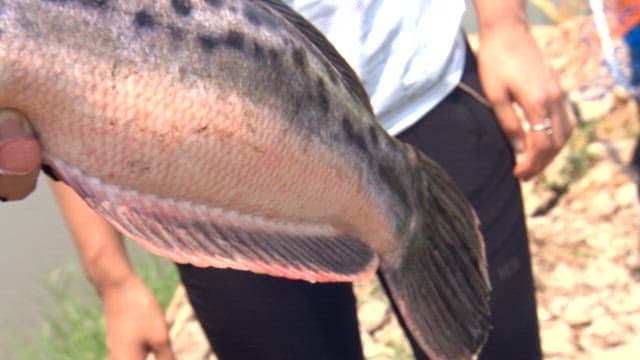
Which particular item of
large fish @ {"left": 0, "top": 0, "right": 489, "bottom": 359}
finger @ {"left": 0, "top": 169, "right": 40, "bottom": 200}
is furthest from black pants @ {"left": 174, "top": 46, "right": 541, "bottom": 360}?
finger @ {"left": 0, "top": 169, "right": 40, "bottom": 200}

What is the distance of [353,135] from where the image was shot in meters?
1.57

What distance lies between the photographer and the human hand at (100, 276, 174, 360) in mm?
1907

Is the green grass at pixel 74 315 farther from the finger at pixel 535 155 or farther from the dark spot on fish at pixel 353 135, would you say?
the dark spot on fish at pixel 353 135

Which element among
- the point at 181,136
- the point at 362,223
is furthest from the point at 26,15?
the point at 362,223

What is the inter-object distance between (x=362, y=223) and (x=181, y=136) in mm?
361

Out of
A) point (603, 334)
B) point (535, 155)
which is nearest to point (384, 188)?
point (535, 155)

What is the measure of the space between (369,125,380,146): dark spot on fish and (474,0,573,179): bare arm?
46cm

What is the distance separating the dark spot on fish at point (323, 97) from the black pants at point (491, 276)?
0.43 metres

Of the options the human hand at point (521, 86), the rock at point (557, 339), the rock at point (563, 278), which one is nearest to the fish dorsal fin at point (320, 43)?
the human hand at point (521, 86)

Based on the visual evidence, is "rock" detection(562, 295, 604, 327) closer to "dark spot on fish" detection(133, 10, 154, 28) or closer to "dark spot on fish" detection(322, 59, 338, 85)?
"dark spot on fish" detection(322, 59, 338, 85)

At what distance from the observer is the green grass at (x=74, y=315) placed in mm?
3842

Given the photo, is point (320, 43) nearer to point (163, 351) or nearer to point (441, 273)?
point (441, 273)

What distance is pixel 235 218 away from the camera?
150 centimetres

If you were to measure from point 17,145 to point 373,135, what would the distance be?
0.52 m
